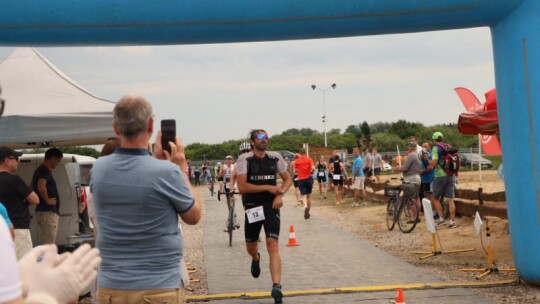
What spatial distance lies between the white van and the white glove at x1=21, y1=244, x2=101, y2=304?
7.91m

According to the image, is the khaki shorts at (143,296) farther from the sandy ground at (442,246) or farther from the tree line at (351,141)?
the tree line at (351,141)

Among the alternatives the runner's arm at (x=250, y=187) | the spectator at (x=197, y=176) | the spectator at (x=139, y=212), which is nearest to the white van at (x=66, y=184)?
the runner's arm at (x=250, y=187)

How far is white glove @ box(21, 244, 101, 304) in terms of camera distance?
2.15 m

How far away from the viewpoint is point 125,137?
3.90 meters

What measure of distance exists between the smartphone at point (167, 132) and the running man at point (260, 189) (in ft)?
13.7

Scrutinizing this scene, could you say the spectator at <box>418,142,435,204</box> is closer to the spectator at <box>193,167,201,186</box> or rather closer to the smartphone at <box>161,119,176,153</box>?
the smartphone at <box>161,119,176,153</box>

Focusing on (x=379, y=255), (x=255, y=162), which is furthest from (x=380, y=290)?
(x=379, y=255)

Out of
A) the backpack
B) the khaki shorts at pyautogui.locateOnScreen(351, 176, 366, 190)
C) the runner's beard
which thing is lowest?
the khaki shorts at pyautogui.locateOnScreen(351, 176, 366, 190)

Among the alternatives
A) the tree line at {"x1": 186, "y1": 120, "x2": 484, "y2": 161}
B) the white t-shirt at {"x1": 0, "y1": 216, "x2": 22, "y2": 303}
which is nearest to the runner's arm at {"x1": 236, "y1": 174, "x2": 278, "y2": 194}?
the white t-shirt at {"x1": 0, "y1": 216, "x2": 22, "y2": 303}

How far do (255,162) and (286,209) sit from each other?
1560 cm

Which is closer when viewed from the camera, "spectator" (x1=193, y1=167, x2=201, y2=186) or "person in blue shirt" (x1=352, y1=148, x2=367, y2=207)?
"person in blue shirt" (x1=352, y1=148, x2=367, y2=207)

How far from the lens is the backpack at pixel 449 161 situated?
1484 centimetres

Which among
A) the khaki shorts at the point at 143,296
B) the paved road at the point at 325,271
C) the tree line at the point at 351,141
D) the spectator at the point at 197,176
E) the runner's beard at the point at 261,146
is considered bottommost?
the paved road at the point at 325,271

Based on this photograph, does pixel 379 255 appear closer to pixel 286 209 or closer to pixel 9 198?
pixel 9 198
